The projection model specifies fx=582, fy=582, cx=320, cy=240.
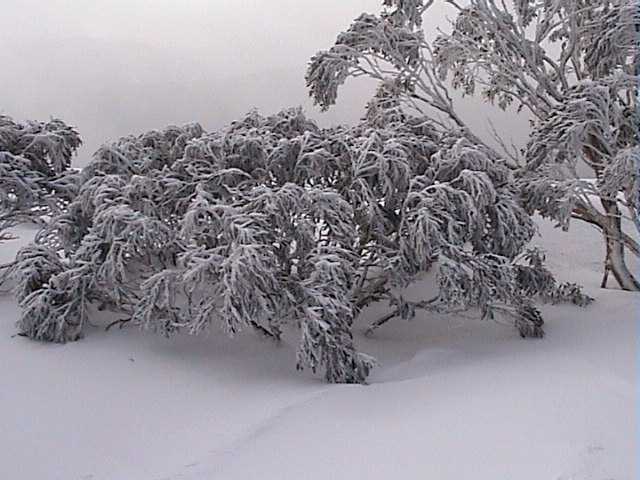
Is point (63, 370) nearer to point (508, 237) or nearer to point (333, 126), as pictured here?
point (333, 126)

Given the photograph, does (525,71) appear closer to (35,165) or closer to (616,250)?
(616,250)

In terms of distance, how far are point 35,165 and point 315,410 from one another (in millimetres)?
5466

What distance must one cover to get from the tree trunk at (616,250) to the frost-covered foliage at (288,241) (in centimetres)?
161

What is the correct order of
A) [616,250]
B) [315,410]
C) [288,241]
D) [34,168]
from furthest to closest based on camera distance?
[616,250] → [34,168] → [288,241] → [315,410]

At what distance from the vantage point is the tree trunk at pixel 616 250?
7.89m

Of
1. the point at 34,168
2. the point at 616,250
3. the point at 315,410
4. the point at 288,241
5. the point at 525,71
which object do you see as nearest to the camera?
the point at 315,410

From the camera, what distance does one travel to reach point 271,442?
4281 mm

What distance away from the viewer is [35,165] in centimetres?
784

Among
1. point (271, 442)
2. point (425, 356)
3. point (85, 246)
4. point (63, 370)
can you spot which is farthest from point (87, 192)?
point (425, 356)

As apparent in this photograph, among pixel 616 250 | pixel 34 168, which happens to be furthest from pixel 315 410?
pixel 616 250

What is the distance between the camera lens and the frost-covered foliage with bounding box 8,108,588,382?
5465mm

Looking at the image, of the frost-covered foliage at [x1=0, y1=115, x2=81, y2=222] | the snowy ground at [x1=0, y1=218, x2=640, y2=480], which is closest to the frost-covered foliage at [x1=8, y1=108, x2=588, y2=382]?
the snowy ground at [x1=0, y1=218, x2=640, y2=480]

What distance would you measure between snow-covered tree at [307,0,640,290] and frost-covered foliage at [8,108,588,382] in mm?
956

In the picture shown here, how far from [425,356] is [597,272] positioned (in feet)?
17.2
